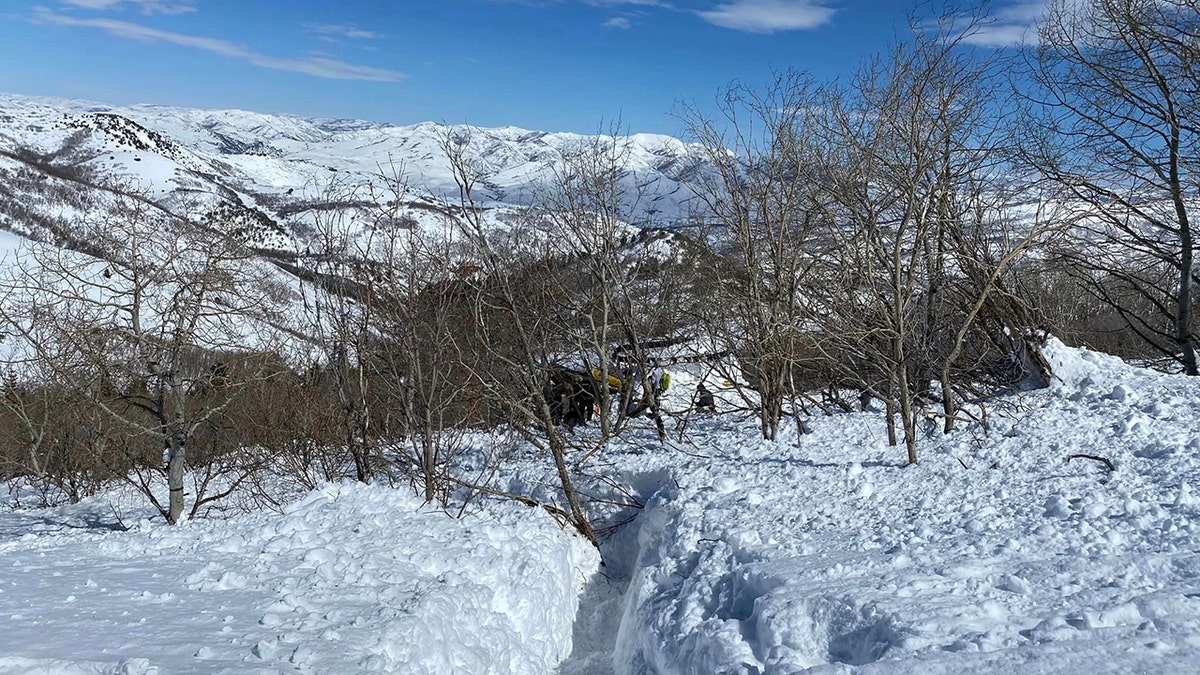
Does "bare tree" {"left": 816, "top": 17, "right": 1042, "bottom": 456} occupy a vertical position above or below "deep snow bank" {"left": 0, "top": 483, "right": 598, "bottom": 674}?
above

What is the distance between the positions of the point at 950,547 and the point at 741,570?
5.19ft

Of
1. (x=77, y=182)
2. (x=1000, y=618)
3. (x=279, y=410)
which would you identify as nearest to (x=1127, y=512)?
(x=1000, y=618)

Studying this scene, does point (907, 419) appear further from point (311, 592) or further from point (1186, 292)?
point (1186, 292)

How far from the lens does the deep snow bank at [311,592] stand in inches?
204

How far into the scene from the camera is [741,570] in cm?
646

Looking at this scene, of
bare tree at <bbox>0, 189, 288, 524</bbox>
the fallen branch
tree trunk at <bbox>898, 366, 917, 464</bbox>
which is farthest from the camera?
bare tree at <bbox>0, 189, 288, 524</bbox>

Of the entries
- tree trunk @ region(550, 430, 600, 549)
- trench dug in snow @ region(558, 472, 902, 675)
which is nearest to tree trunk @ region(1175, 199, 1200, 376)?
trench dug in snow @ region(558, 472, 902, 675)

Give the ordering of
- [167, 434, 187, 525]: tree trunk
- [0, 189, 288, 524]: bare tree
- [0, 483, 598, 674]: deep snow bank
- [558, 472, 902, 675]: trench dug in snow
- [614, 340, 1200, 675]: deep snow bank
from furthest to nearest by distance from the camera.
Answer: [167, 434, 187, 525]: tree trunk
[0, 189, 288, 524]: bare tree
[0, 483, 598, 674]: deep snow bank
[558, 472, 902, 675]: trench dug in snow
[614, 340, 1200, 675]: deep snow bank

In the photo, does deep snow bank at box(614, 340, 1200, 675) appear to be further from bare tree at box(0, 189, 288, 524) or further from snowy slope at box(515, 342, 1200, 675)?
bare tree at box(0, 189, 288, 524)

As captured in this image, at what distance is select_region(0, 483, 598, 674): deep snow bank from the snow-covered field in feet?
0.09

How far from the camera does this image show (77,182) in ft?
442

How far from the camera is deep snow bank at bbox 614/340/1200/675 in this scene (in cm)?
429

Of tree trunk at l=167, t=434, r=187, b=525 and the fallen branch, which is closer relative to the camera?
the fallen branch

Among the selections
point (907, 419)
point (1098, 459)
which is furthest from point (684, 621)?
point (1098, 459)
